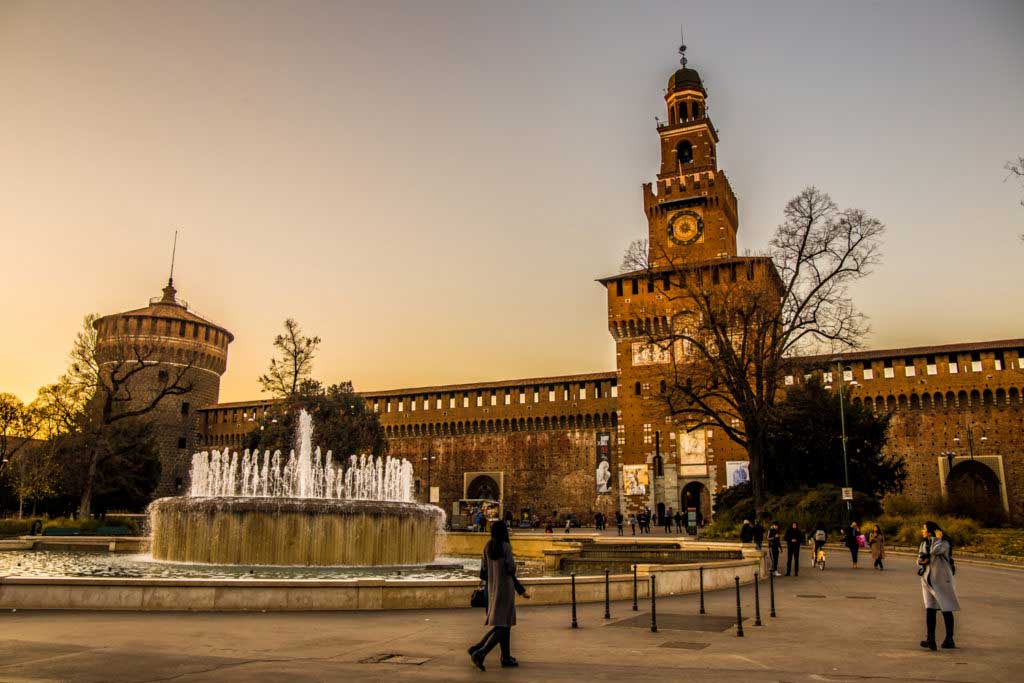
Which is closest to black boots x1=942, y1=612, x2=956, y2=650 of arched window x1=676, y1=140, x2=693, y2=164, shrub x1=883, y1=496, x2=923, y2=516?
shrub x1=883, y1=496, x2=923, y2=516

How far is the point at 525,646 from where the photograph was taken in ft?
24.2

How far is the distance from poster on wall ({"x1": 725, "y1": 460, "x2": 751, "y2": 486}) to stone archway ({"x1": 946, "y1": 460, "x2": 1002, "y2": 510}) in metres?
9.34

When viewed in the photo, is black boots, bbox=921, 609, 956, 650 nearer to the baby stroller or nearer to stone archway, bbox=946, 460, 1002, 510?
the baby stroller

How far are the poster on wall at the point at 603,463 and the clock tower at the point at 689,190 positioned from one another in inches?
430

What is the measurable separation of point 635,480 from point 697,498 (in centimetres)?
346

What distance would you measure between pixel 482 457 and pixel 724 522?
22.1 m

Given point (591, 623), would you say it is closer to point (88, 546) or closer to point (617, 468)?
point (88, 546)

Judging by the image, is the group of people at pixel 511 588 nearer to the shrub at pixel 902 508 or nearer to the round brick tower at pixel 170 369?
the shrub at pixel 902 508

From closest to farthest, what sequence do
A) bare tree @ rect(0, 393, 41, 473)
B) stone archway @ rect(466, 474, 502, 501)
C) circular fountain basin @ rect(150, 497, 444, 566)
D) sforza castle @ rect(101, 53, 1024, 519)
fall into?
circular fountain basin @ rect(150, 497, 444, 566), bare tree @ rect(0, 393, 41, 473), sforza castle @ rect(101, 53, 1024, 519), stone archway @ rect(466, 474, 502, 501)

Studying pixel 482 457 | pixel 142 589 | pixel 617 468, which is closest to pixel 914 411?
pixel 617 468

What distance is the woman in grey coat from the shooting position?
7348 mm

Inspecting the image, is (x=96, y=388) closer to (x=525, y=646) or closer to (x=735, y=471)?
(x=735, y=471)

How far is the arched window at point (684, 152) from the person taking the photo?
46875 mm

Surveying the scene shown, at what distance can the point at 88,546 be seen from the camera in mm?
20969
